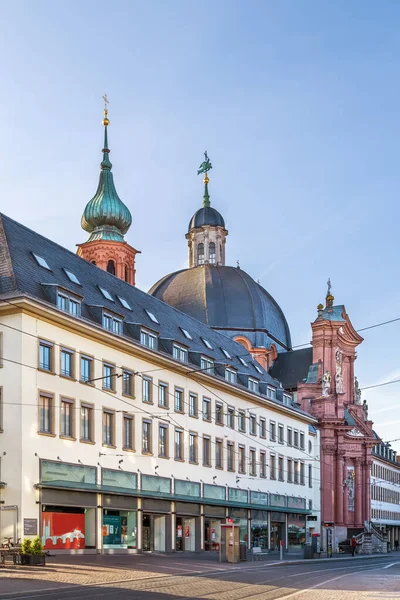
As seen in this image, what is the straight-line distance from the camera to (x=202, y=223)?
12144 cm

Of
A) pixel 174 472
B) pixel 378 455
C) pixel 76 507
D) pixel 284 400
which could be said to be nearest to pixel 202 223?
pixel 378 455

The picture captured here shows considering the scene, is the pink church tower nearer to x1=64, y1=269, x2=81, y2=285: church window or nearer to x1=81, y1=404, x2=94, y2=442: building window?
x1=64, y1=269, x2=81, y2=285: church window

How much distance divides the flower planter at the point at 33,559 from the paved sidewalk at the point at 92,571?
342 mm

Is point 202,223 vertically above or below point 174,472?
above

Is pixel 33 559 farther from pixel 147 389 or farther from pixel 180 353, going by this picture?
pixel 180 353

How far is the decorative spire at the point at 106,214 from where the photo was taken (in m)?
109

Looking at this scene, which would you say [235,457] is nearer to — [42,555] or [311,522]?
[311,522]

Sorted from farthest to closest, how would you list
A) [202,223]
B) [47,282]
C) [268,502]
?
[202,223], [268,502], [47,282]

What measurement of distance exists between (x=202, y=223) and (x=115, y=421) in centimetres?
7292

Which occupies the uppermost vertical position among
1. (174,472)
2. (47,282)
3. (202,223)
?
(202,223)

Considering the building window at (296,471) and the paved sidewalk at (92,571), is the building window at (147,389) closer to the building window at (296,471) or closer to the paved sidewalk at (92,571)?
the paved sidewalk at (92,571)

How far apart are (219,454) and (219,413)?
2.70 m

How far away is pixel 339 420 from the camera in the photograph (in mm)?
97188

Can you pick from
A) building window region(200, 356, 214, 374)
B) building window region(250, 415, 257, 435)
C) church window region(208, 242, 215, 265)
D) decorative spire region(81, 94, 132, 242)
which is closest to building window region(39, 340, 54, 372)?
building window region(200, 356, 214, 374)
